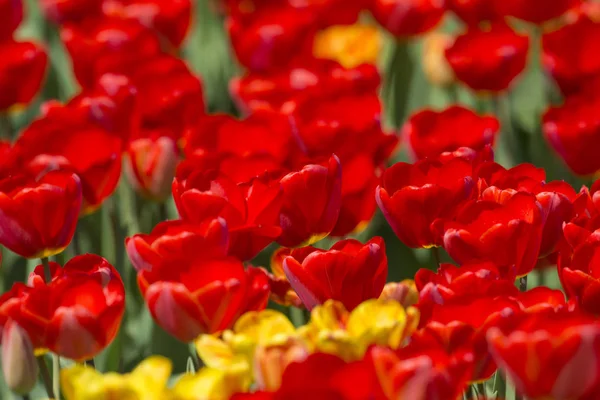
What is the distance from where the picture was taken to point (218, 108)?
2352 mm

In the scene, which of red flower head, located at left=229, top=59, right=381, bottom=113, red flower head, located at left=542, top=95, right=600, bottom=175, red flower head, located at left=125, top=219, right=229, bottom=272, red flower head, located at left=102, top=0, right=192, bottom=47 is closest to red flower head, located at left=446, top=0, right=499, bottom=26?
red flower head, located at left=229, top=59, right=381, bottom=113

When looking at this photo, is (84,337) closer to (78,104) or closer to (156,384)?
(156,384)

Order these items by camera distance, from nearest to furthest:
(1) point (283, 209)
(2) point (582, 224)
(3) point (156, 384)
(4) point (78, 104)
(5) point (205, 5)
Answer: (3) point (156, 384) < (2) point (582, 224) < (1) point (283, 209) < (4) point (78, 104) < (5) point (205, 5)

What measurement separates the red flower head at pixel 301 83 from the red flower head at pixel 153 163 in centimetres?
24

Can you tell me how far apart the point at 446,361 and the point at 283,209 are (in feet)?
1.37

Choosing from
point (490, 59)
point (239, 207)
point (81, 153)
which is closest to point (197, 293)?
point (239, 207)

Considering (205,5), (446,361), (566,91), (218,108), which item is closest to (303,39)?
(218,108)

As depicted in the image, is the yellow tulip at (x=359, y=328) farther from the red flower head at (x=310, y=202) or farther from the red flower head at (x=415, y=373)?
the red flower head at (x=310, y=202)

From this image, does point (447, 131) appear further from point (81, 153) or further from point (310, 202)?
point (81, 153)

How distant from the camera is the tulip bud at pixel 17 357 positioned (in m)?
0.93

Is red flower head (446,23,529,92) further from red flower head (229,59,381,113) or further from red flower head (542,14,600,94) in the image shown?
red flower head (229,59,381,113)

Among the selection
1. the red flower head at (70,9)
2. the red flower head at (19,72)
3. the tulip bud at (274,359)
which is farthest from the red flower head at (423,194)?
the red flower head at (70,9)

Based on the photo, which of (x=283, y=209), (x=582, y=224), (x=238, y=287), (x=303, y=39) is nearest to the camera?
(x=238, y=287)

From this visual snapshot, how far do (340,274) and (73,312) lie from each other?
252mm
